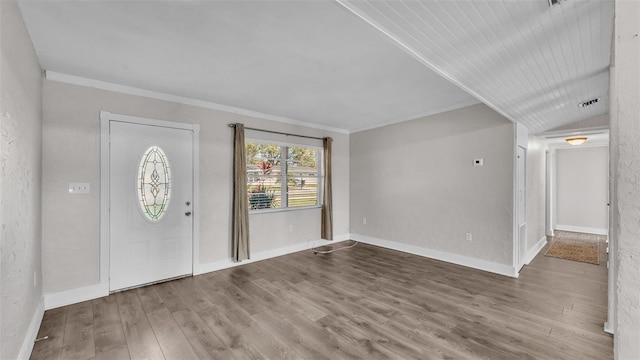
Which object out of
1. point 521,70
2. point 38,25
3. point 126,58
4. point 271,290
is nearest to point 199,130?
point 126,58

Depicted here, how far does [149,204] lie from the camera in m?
3.61

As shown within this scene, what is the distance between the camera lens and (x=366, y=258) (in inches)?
185

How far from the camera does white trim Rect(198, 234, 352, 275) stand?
4.09 meters

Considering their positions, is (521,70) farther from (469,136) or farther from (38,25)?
(38,25)

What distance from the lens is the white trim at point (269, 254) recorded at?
4.09 meters

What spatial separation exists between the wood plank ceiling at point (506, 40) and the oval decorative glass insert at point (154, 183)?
10.6 feet

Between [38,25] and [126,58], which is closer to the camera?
[38,25]

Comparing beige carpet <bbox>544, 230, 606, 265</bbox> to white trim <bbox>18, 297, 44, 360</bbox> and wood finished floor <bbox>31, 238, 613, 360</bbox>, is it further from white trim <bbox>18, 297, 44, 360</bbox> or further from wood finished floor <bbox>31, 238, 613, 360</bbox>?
white trim <bbox>18, 297, 44, 360</bbox>

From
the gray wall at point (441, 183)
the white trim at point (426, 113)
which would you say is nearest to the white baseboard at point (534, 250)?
the gray wall at point (441, 183)

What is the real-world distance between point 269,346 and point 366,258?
8.84ft

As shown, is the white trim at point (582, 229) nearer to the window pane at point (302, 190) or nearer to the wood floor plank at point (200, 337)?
the window pane at point (302, 190)

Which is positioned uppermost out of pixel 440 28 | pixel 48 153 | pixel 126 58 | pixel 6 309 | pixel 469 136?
pixel 126 58

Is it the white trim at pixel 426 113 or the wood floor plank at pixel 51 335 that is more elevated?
the white trim at pixel 426 113

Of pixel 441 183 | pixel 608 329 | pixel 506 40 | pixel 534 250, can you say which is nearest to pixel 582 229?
pixel 534 250
